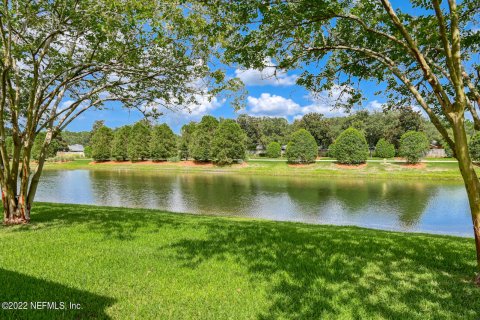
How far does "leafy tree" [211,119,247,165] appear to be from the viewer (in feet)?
154

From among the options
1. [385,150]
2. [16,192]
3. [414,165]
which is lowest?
[414,165]

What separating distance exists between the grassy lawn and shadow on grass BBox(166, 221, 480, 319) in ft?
111

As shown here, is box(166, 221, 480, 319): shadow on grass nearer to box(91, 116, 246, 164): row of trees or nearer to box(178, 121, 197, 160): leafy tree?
box(91, 116, 246, 164): row of trees

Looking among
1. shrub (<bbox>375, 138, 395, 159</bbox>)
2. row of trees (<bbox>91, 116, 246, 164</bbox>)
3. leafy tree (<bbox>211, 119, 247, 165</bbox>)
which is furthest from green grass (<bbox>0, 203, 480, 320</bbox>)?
shrub (<bbox>375, 138, 395, 159</bbox>)

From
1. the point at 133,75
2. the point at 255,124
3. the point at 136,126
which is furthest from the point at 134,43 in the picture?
the point at 255,124

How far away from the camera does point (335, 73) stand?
7098 mm

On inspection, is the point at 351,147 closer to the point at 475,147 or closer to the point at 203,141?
the point at 475,147

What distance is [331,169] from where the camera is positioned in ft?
140

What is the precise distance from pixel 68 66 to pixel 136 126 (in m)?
51.9

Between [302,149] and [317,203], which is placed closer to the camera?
[317,203]

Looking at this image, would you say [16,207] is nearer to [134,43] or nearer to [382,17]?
[134,43]

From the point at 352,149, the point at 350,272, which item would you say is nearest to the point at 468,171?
the point at 350,272

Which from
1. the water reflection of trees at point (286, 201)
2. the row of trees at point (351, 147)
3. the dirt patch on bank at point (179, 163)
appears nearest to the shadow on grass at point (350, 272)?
the water reflection of trees at point (286, 201)

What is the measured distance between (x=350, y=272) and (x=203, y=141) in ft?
150
